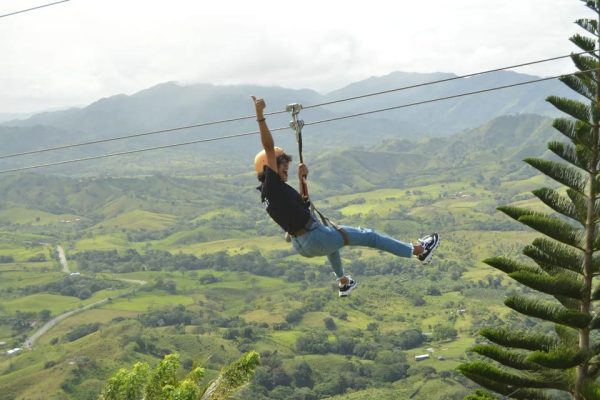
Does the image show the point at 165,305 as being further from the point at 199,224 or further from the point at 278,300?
the point at 199,224

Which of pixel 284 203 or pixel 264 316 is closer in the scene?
pixel 284 203

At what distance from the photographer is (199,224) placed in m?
166

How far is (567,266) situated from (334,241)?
21.1 feet

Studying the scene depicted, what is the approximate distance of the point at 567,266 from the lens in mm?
12117

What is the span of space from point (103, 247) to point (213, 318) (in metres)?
56.1

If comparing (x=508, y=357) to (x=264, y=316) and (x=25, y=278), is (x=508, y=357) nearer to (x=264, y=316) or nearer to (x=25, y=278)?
(x=264, y=316)

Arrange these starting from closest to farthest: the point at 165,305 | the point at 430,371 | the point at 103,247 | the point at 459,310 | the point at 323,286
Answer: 1. the point at 430,371
2. the point at 459,310
3. the point at 165,305
4. the point at 323,286
5. the point at 103,247

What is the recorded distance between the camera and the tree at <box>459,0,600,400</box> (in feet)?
38.0

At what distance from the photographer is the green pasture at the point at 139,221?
166 metres

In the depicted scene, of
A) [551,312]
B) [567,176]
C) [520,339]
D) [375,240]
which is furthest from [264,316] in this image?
[375,240]

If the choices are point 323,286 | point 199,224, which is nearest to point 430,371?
point 323,286

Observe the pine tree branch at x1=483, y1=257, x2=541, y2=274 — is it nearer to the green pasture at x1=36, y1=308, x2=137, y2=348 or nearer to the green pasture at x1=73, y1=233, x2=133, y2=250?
the green pasture at x1=36, y1=308, x2=137, y2=348

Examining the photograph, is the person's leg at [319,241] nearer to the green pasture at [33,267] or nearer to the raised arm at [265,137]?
the raised arm at [265,137]

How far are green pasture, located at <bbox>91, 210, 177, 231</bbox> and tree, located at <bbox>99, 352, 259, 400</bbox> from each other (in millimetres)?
152620
